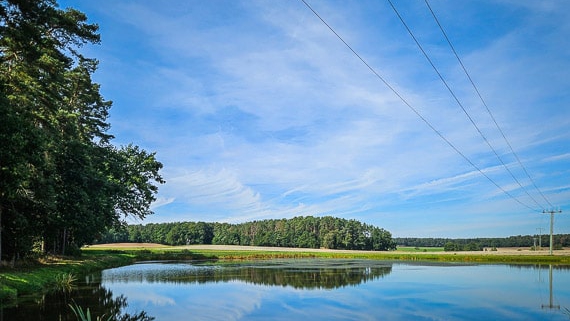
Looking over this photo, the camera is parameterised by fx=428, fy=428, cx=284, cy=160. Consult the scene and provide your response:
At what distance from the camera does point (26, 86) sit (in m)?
24.6

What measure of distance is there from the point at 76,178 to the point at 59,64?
40.4 ft

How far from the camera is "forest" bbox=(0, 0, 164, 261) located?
70.8 feet

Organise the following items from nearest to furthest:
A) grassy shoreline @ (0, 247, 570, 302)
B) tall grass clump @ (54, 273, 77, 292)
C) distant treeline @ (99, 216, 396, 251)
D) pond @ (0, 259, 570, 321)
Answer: pond @ (0, 259, 570, 321) → grassy shoreline @ (0, 247, 570, 302) → tall grass clump @ (54, 273, 77, 292) → distant treeline @ (99, 216, 396, 251)

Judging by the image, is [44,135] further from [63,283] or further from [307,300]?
[307,300]

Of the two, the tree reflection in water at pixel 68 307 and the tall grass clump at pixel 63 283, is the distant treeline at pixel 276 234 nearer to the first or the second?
the tall grass clump at pixel 63 283

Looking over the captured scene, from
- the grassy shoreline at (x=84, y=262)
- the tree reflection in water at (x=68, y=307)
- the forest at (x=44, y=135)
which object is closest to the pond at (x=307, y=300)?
the tree reflection in water at (x=68, y=307)

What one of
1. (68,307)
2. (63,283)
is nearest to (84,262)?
(63,283)

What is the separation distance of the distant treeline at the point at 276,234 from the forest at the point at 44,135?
331 feet

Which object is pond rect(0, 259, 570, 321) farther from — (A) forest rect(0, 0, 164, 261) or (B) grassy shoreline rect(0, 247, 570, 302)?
(A) forest rect(0, 0, 164, 261)

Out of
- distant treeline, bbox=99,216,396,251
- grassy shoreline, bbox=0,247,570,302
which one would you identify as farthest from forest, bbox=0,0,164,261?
distant treeline, bbox=99,216,396,251

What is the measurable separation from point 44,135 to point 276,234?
5050 inches

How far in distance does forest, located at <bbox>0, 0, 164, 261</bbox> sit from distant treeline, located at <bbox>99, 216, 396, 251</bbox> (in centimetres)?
10100

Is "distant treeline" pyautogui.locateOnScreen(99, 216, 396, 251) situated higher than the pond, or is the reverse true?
the pond

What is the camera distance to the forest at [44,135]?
21.6 m
